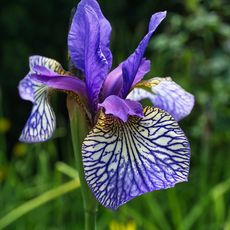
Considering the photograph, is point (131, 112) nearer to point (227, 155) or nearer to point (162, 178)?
point (162, 178)

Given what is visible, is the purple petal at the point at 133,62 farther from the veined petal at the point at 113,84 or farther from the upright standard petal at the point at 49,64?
the upright standard petal at the point at 49,64

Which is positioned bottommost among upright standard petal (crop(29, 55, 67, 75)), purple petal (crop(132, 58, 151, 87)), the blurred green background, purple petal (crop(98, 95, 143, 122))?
the blurred green background

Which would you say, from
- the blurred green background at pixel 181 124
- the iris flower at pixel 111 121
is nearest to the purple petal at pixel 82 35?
the iris flower at pixel 111 121

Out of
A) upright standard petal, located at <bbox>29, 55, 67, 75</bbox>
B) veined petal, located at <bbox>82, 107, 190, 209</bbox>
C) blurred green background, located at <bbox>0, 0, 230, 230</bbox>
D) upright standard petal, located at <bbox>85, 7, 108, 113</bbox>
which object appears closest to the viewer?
veined petal, located at <bbox>82, 107, 190, 209</bbox>

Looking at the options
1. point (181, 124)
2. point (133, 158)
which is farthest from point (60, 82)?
point (181, 124)

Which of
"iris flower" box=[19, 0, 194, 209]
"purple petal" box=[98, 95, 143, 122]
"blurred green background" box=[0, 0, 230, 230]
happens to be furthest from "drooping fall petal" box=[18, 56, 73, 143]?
"blurred green background" box=[0, 0, 230, 230]

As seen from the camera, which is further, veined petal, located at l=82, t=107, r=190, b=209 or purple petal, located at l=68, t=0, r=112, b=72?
purple petal, located at l=68, t=0, r=112, b=72

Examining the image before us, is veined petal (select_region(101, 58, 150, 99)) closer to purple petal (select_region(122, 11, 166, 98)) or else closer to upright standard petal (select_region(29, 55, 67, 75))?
purple petal (select_region(122, 11, 166, 98))
